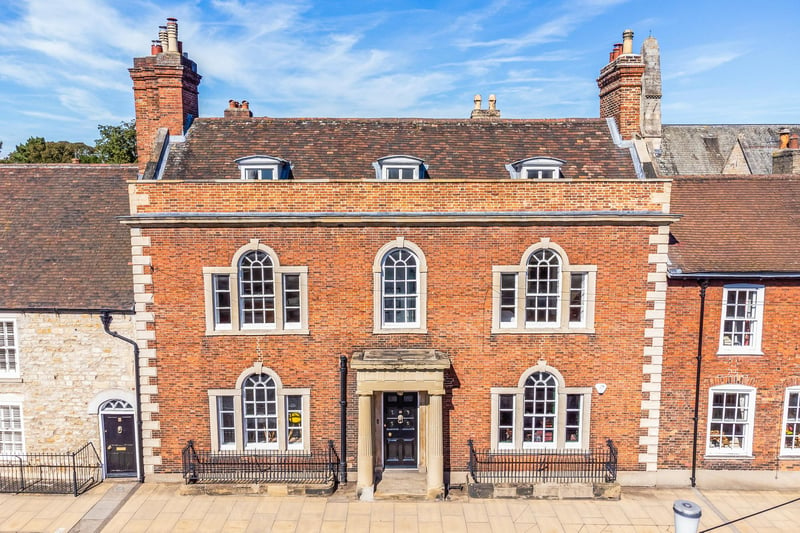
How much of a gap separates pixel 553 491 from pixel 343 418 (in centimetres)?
567

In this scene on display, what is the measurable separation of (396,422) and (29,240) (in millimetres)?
11868

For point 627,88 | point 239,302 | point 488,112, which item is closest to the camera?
point 239,302

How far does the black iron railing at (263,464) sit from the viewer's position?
13.5 meters

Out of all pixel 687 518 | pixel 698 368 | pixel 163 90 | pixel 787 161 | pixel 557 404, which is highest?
pixel 163 90

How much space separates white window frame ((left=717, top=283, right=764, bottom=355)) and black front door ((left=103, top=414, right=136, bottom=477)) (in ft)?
52.7

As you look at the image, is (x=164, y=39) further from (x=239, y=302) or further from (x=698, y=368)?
(x=698, y=368)

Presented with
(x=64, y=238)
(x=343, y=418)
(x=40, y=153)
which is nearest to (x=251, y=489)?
(x=343, y=418)

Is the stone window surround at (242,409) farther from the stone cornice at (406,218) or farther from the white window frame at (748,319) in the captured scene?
the white window frame at (748,319)

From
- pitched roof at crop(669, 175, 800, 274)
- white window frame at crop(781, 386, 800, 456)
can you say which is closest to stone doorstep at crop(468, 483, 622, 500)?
white window frame at crop(781, 386, 800, 456)

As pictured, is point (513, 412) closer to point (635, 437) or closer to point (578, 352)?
point (578, 352)

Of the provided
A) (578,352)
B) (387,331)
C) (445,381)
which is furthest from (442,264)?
(578,352)

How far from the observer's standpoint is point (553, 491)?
13.1 meters

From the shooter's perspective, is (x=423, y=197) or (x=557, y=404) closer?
(x=423, y=197)

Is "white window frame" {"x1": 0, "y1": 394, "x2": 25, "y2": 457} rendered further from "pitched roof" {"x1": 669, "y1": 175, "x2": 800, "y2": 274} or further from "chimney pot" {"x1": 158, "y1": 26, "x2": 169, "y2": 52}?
"pitched roof" {"x1": 669, "y1": 175, "x2": 800, "y2": 274}
